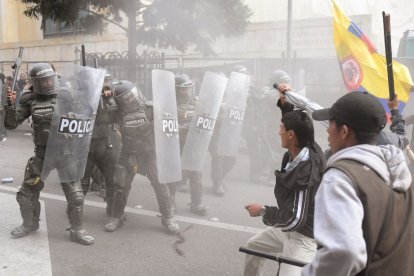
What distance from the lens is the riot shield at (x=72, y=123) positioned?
3.91 m

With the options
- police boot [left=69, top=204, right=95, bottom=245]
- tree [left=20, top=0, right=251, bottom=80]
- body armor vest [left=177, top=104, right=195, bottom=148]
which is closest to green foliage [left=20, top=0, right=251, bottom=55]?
tree [left=20, top=0, right=251, bottom=80]

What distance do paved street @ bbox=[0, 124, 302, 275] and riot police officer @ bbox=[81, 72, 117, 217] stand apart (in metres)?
0.48

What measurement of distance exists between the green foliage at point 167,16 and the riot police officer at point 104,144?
5.09 metres

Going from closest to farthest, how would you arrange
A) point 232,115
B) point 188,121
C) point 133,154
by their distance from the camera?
point 133,154 → point 188,121 → point 232,115

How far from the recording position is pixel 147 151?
4477 mm

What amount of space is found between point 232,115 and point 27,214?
251cm

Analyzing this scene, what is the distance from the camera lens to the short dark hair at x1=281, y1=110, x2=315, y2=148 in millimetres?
2377

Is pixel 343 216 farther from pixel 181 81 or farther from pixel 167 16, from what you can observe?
pixel 167 16

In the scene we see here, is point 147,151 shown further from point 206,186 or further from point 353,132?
point 353,132

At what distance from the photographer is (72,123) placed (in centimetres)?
391

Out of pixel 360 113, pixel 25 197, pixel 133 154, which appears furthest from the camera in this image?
pixel 133 154

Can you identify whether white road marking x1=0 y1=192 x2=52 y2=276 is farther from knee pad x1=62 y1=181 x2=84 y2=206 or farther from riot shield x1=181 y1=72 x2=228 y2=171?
riot shield x1=181 y1=72 x2=228 y2=171

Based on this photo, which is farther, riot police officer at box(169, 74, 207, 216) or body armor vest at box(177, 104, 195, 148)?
body armor vest at box(177, 104, 195, 148)

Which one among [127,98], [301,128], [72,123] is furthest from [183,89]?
[301,128]
